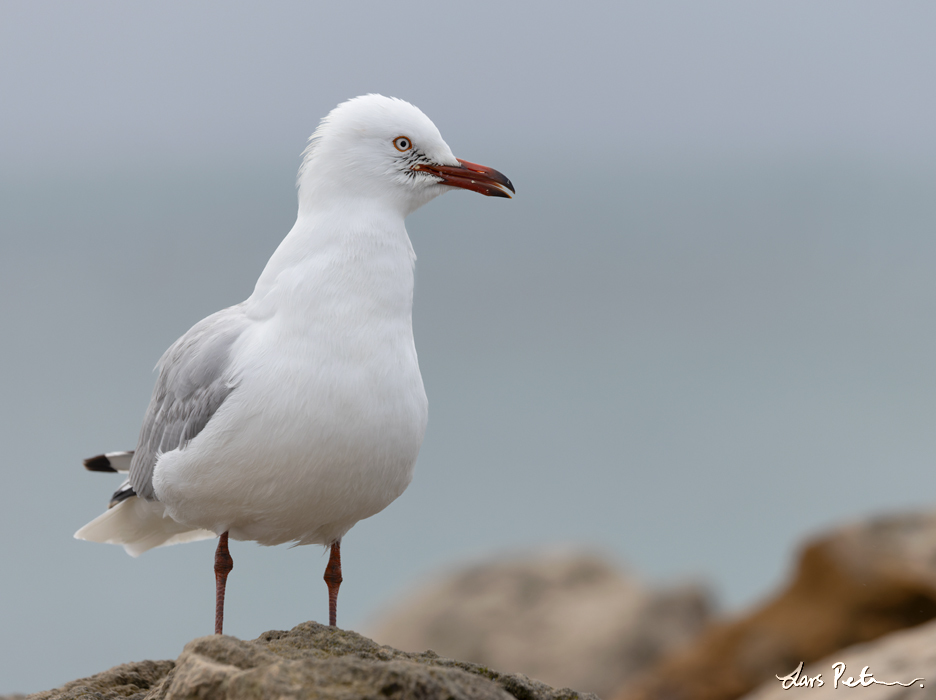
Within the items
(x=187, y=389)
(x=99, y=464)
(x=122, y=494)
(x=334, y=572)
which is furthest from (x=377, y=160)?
(x=99, y=464)

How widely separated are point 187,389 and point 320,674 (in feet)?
6.79

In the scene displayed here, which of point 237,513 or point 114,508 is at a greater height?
point 114,508

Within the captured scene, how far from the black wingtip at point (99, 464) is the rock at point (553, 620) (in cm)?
533

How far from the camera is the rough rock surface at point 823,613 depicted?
7.14 meters

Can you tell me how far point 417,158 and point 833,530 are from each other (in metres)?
4.82

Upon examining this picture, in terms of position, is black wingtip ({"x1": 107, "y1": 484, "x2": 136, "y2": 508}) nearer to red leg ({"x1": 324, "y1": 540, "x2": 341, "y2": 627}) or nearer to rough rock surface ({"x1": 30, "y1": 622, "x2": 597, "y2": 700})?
red leg ({"x1": 324, "y1": 540, "x2": 341, "y2": 627})

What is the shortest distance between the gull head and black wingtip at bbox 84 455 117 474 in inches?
93.2

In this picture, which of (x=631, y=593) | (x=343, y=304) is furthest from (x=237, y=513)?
(x=631, y=593)

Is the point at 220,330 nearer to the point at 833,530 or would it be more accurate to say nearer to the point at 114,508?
the point at 114,508

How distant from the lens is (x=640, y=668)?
9875mm

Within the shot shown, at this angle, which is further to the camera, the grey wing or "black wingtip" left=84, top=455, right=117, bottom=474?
"black wingtip" left=84, top=455, right=117, bottom=474

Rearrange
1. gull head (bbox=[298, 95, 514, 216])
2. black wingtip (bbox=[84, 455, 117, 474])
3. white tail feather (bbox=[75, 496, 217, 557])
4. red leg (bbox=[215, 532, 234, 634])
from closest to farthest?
gull head (bbox=[298, 95, 514, 216])
red leg (bbox=[215, 532, 234, 634])
white tail feather (bbox=[75, 496, 217, 557])
black wingtip (bbox=[84, 455, 117, 474])
